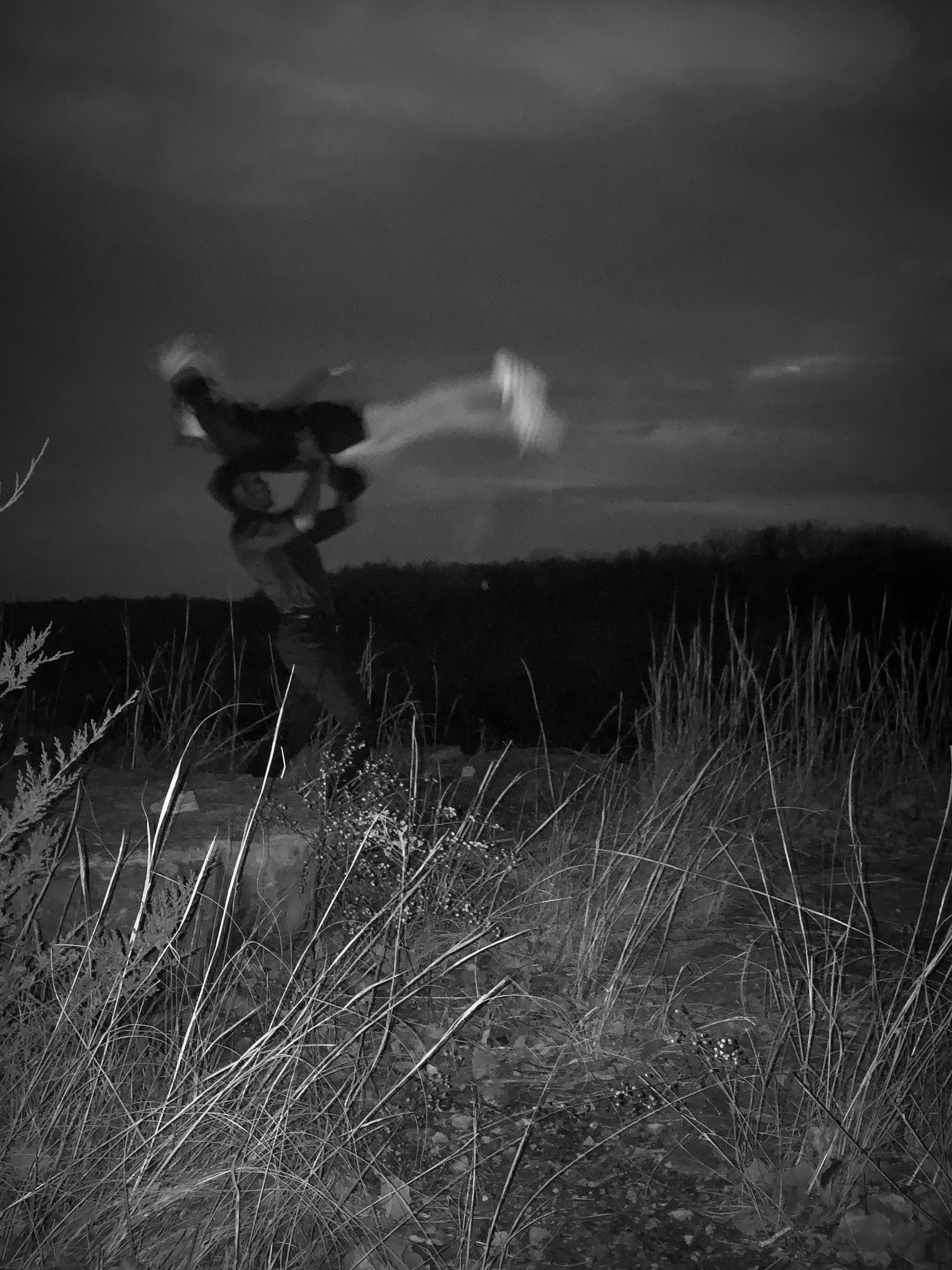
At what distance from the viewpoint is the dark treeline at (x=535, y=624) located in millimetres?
8734

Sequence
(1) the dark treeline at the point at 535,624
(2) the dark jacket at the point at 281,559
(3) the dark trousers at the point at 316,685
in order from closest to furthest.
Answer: (3) the dark trousers at the point at 316,685 → (2) the dark jacket at the point at 281,559 → (1) the dark treeline at the point at 535,624

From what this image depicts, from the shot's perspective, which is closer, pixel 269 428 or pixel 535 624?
Result: pixel 269 428

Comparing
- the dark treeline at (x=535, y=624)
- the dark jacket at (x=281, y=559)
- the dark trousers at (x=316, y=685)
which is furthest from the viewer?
the dark treeline at (x=535, y=624)

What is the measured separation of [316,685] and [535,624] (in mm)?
7854

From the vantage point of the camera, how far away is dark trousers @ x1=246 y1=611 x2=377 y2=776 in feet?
14.6

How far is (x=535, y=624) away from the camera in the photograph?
40.0 ft

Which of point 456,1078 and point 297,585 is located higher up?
point 297,585

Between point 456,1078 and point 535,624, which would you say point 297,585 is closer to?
point 456,1078

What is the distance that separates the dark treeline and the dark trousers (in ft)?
8.16

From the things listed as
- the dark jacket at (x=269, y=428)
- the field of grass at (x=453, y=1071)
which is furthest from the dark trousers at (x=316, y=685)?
the field of grass at (x=453, y=1071)

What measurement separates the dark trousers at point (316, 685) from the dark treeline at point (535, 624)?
8.16ft

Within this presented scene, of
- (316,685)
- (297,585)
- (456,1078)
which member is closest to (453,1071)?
(456,1078)

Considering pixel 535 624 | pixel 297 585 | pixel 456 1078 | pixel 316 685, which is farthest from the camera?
pixel 535 624

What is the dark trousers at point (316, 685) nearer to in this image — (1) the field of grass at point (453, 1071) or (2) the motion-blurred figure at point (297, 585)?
(2) the motion-blurred figure at point (297, 585)
